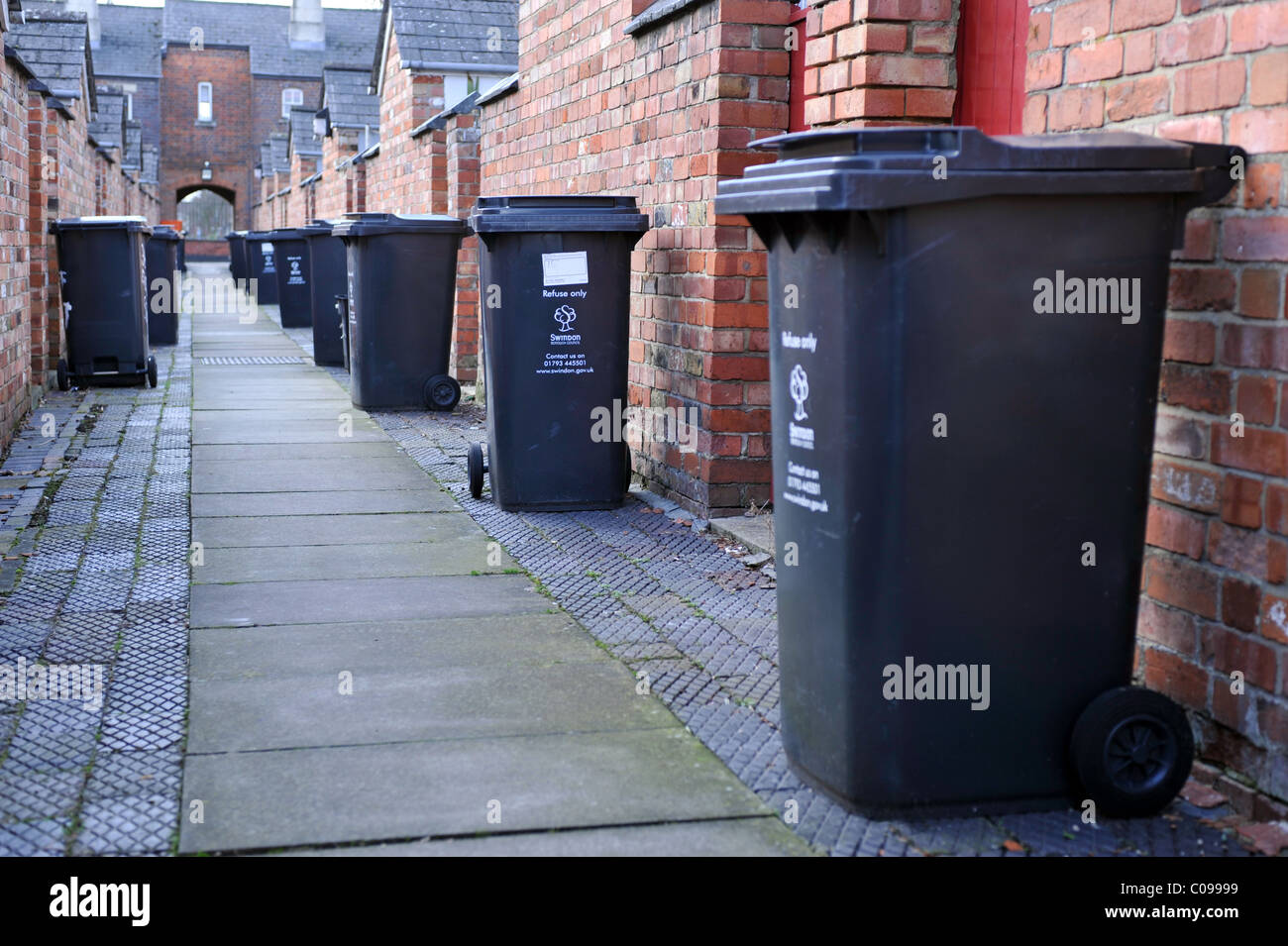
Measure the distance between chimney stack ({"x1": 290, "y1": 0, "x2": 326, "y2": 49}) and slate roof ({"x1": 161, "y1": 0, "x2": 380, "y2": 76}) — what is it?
29 cm

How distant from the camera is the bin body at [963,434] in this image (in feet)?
10.0

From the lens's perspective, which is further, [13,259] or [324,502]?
[13,259]

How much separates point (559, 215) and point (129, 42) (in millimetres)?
61886

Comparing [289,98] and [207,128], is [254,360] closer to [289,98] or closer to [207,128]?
[207,128]

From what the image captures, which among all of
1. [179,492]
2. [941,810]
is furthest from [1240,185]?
[179,492]

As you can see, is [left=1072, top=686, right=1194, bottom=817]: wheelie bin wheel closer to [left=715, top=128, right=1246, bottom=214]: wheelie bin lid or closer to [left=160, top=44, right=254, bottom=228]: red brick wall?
[left=715, top=128, right=1246, bottom=214]: wheelie bin lid

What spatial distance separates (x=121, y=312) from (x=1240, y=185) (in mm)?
11090

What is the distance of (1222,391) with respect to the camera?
3.48 metres

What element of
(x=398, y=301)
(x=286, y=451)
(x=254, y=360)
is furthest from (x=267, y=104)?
(x=286, y=451)

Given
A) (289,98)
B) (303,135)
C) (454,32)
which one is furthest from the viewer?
(289,98)

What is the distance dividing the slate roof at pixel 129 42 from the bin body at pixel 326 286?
50.6 m

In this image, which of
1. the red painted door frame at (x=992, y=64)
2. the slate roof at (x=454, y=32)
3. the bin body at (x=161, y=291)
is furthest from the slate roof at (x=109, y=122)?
the red painted door frame at (x=992, y=64)

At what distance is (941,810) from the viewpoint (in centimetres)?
331

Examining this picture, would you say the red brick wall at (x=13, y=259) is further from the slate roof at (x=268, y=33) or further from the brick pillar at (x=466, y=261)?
the slate roof at (x=268, y=33)
